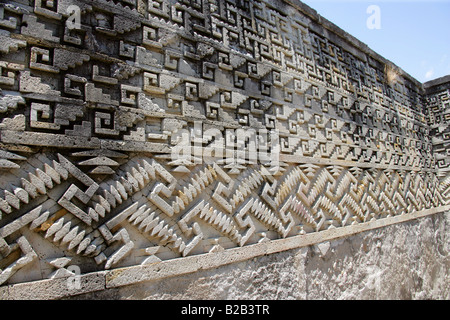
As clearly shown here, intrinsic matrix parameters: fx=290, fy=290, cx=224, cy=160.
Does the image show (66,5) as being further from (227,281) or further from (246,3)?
(227,281)

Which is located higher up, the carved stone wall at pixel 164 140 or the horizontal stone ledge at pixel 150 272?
the carved stone wall at pixel 164 140

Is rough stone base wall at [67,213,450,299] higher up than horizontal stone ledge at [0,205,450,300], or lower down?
lower down

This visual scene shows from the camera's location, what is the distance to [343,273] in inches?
106

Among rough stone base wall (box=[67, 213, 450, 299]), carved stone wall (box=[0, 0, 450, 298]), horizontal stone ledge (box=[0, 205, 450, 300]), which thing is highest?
carved stone wall (box=[0, 0, 450, 298])

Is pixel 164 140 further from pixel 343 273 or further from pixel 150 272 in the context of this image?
pixel 343 273

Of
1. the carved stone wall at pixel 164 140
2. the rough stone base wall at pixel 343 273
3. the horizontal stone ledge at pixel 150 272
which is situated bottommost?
the rough stone base wall at pixel 343 273

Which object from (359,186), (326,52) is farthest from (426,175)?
(326,52)

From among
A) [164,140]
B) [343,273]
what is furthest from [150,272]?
[343,273]

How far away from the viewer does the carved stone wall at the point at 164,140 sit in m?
1.26

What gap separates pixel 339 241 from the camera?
2.74 meters

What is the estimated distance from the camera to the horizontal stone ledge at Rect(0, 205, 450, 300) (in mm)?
1191

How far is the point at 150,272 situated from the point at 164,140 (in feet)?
2.34
